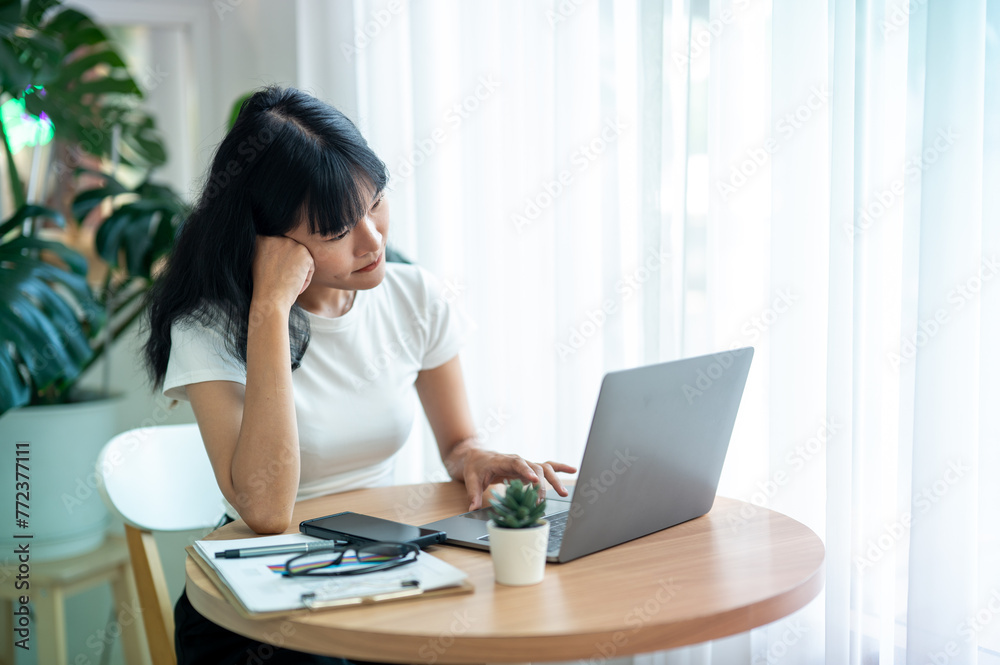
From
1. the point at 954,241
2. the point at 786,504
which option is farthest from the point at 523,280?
the point at 954,241

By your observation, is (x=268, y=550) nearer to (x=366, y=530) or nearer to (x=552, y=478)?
(x=366, y=530)

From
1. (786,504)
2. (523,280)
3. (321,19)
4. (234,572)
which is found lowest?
(786,504)

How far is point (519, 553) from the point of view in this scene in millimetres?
830

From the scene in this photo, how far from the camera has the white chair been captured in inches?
53.9

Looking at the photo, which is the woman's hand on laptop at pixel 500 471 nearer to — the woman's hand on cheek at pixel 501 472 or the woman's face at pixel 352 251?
the woman's hand on cheek at pixel 501 472

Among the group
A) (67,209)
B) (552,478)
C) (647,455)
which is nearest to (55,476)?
(67,209)

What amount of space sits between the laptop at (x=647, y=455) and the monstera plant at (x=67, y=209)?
1328mm

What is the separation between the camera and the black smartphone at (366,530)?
0.98 meters

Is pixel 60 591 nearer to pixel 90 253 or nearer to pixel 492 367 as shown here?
pixel 492 367

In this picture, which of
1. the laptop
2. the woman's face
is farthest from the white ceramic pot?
the laptop

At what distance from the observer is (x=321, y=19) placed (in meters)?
2.47

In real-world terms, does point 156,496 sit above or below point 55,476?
above

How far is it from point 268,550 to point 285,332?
361 mm

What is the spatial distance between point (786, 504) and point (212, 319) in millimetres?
1027
